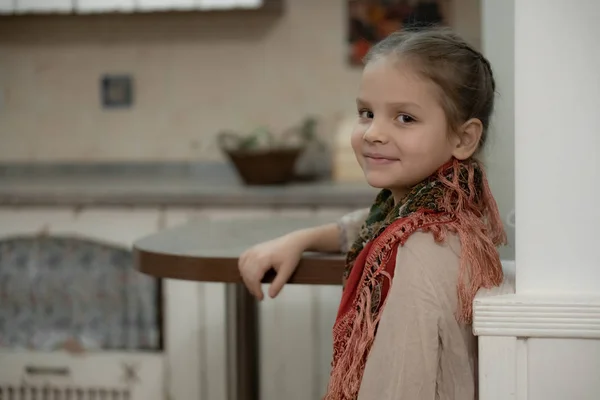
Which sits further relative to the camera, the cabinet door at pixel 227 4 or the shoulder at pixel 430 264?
the cabinet door at pixel 227 4

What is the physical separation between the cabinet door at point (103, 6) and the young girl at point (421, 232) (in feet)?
6.15

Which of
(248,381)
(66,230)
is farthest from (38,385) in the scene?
(248,381)

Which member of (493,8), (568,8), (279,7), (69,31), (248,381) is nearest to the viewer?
(568,8)

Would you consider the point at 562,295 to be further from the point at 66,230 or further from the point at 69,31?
the point at 69,31

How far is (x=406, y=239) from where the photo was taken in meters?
1.10

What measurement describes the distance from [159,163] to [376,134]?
2.08 m

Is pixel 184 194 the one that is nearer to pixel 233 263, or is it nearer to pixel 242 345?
pixel 242 345

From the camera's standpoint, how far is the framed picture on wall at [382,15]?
293 centimetres

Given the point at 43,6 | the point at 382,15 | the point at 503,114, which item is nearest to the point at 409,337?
the point at 503,114

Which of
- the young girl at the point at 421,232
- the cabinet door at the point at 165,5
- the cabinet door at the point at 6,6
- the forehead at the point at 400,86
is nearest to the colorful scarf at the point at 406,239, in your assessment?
the young girl at the point at 421,232

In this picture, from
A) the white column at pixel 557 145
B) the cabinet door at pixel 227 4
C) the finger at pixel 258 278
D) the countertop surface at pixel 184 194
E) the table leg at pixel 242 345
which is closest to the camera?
the white column at pixel 557 145

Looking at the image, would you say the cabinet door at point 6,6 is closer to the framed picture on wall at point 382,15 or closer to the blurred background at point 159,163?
the blurred background at point 159,163

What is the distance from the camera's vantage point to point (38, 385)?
2643mm

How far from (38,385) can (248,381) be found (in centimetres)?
110
